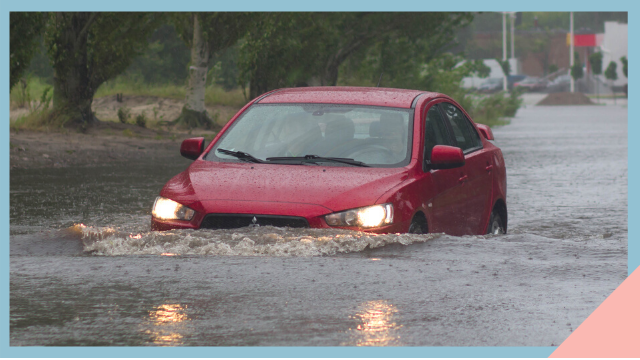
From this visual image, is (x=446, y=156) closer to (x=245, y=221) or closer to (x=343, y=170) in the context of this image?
(x=343, y=170)

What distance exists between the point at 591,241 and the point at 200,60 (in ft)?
74.8

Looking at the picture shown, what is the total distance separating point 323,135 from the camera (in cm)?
778

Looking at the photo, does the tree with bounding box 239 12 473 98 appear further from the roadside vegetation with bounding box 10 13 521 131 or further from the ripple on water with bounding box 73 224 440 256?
the ripple on water with bounding box 73 224 440 256

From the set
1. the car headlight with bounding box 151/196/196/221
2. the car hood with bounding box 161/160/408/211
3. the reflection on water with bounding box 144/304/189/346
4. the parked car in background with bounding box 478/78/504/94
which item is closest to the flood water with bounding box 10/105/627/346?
the reflection on water with bounding box 144/304/189/346

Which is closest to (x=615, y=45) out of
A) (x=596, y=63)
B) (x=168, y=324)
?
(x=596, y=63)

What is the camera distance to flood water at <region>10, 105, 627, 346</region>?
511 cm

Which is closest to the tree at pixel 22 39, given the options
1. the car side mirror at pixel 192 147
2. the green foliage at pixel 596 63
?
the car side mirror at pixel 192 147

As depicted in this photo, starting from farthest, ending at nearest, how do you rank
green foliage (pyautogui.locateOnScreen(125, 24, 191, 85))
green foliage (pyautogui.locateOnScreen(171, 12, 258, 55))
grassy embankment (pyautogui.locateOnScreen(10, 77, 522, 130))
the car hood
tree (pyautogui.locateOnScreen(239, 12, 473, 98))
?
green foliage (pyautogui.locateOnScreen(125, 24, 191, 85))
grassy embankment (pyautogui.locateOnScreen(10, 77, 522, 130))
tree (pyautogui.locateOnScreen(239, 12, 473, 98))
green foliage (pyautogui.locateOnScreen(171, 12, 258, 55))
the car hood

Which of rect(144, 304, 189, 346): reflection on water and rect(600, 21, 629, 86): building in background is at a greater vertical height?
rect(144, 304, 189, 346): reflection on water

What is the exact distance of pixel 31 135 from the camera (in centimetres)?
2222

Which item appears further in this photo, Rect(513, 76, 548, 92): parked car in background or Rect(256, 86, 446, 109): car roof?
Rect(513, 76, 548, 92): parked car in background

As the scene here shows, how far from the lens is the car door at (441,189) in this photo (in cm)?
739

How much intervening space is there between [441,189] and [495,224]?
1476 millimetres

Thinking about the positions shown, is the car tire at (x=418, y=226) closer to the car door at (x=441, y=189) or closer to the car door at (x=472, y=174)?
the car door at (x=441, y=189)
